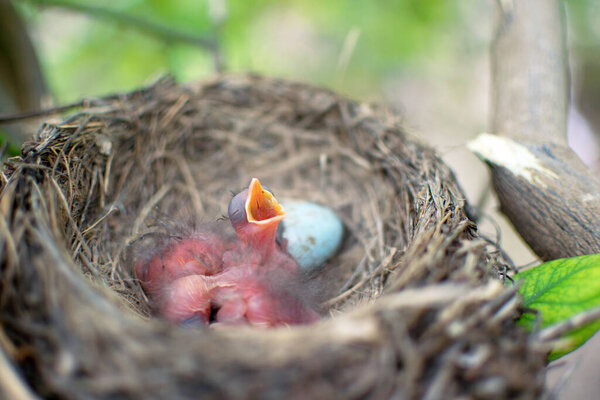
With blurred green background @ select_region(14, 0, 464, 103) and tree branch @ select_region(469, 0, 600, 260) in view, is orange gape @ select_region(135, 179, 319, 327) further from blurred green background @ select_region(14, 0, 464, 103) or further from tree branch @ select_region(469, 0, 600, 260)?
blurred green background @ select_region(14, 0, 464, 103)

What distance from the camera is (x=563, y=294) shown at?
784mm

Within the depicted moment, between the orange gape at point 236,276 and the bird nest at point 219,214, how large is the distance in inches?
3.5

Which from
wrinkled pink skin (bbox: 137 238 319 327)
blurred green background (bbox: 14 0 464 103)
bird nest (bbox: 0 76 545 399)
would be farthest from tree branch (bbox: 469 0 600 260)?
blurred green background (bbox: 14 0 464 103)

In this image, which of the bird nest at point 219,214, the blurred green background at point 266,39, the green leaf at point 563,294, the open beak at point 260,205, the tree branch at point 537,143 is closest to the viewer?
the bird nest at point 219,214

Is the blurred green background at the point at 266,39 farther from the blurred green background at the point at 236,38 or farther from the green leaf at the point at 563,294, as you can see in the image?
the green leaf at the point at 563,294

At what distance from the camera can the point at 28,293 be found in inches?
27.6

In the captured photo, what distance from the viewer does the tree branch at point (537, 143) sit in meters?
1.00

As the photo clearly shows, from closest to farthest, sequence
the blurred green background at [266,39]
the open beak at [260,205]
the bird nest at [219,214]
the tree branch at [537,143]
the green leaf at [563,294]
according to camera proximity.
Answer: the bird nest at [219,214] < the green leaf at [563,294] < the tree branch at [537,143] < the open beak at [260,205] < the blurred green background at [266,39]

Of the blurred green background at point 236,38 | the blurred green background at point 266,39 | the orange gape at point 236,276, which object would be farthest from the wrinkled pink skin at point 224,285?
the blurred green background at point 236,38

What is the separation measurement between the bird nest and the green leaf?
0.06 meters

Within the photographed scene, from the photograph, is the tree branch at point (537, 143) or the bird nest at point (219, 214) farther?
the tree branch at point (537, 143)

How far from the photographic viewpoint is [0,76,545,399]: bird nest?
0.61 m

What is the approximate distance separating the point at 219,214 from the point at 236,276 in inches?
17.2

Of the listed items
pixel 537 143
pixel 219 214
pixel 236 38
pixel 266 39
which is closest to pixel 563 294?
pixel 537 143
